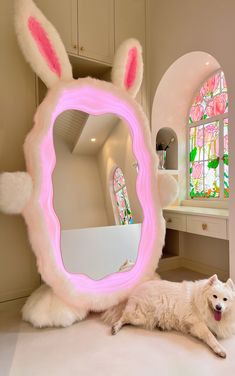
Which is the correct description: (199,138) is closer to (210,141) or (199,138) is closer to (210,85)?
(210,141)

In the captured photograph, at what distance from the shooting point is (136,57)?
73.8 inches

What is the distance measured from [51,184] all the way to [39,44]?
852 millimetres

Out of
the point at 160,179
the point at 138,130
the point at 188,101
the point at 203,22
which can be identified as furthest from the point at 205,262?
the point at 203,22

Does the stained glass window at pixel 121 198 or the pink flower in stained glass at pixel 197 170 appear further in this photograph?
the pink flower in stained glass at pixel 197 170

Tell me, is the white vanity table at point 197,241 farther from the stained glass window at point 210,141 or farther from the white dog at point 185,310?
the white dog at point 185,310

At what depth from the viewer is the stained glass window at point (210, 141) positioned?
2.28 m

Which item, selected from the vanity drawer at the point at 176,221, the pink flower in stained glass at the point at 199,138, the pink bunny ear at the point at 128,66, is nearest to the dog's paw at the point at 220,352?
the vanity drawer at the point at 176,221

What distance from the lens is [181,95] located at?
2545 millimetres

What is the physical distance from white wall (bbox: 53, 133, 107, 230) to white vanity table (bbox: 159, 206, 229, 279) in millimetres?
770

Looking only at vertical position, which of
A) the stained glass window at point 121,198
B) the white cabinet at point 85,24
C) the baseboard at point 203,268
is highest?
the white cabinet at point 85,24

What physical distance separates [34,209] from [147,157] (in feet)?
3.04

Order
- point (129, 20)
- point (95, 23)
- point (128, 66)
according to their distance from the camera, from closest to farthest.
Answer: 1. point (128, 66)
2. point (95, 23)
3. point (129, 20)

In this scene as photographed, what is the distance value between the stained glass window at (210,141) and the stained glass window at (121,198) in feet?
3.20

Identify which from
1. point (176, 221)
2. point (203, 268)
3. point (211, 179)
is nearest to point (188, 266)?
point (203, 268)
